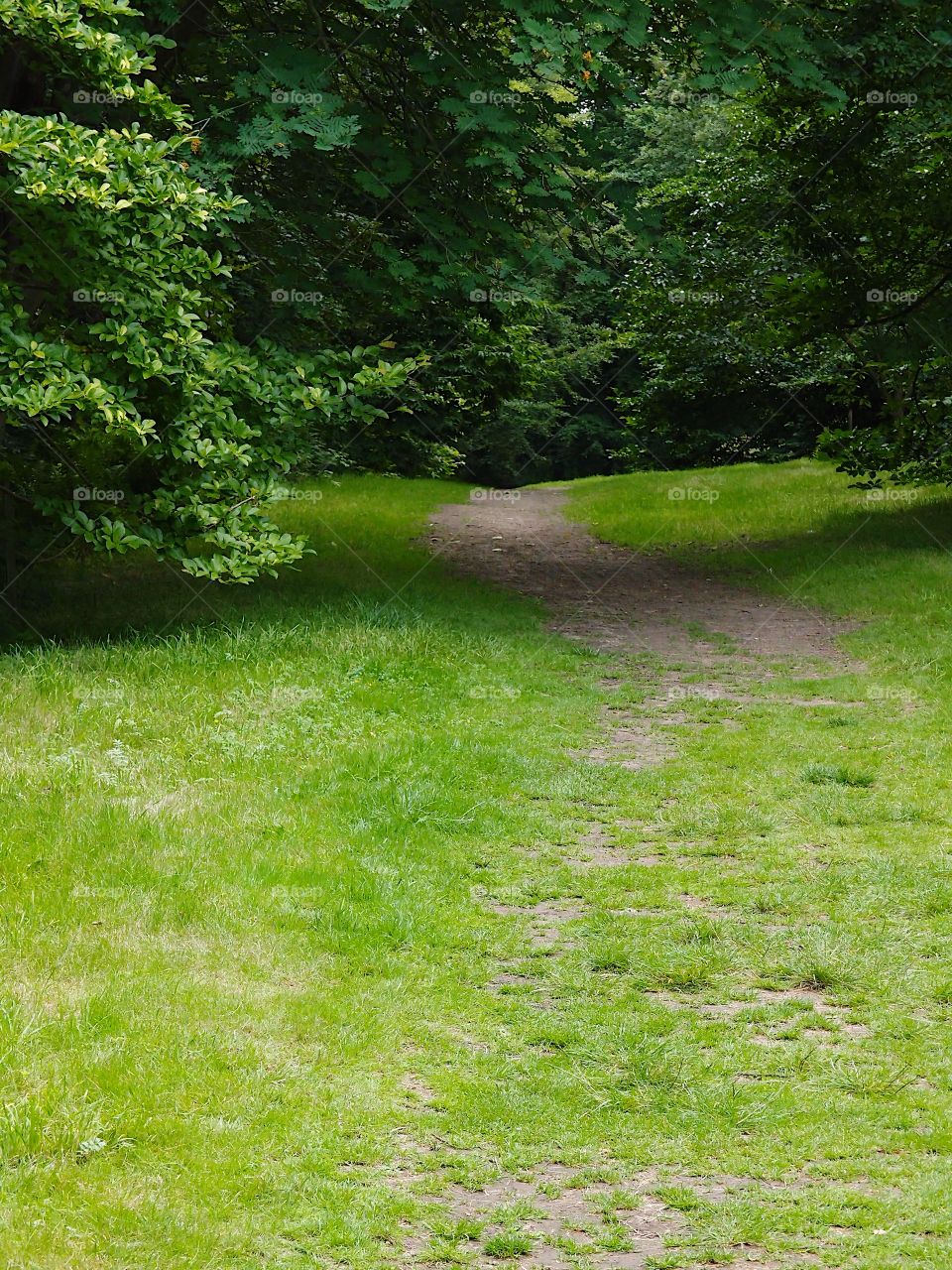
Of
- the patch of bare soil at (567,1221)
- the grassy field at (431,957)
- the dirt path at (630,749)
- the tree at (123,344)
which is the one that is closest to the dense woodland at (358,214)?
the tree at (123,344)

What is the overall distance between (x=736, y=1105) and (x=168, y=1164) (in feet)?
5.99

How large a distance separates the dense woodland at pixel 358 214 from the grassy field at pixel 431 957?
1864 millimetres

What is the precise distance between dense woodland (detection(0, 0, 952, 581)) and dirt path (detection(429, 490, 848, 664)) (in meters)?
2.38

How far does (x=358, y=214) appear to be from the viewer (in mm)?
13453

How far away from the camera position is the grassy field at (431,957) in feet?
12.0

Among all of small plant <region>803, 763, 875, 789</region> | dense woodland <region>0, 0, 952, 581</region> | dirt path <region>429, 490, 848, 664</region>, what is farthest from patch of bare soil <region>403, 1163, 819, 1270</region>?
dirt path <region>429, 490, 848, 664</region>

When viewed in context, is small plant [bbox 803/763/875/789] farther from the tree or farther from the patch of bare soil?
the tree

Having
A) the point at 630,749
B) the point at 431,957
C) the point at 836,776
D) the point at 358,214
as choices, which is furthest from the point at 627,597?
the point at 431,957

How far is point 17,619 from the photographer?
11047mm

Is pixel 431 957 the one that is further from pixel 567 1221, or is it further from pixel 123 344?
pixel 123 344

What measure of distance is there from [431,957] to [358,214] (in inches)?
394

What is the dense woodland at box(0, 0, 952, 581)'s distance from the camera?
9453mm

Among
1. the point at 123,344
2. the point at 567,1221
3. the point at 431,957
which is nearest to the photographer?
the point at 567,1221

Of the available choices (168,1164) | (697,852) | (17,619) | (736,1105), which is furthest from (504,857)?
(17,619)
